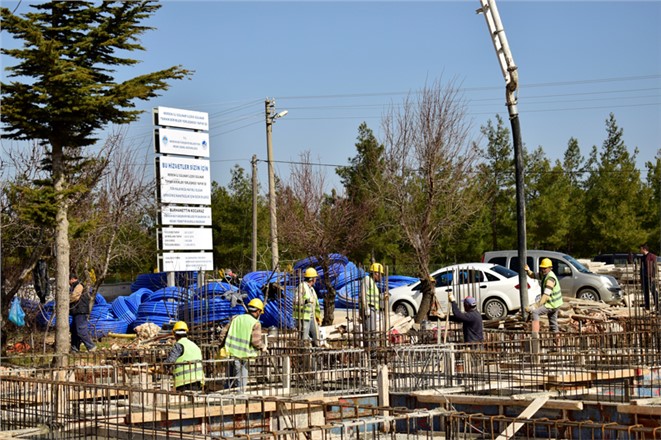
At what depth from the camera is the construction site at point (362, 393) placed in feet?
35.3

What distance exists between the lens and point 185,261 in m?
22.1

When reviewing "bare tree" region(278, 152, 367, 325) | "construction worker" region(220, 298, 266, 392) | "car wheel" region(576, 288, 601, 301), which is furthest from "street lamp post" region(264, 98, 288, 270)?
"construction worker" region(220, 298, 266, 392)

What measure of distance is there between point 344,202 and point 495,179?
1252 cm

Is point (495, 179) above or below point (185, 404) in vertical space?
above

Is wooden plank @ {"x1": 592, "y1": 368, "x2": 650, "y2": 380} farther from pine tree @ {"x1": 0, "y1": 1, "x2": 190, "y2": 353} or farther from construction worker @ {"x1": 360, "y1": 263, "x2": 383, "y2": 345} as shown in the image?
pine tree @ {"x1": 0, "y1": 1, "x2": 190, "y2": 353}

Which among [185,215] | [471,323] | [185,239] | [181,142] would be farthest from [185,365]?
[181,142]

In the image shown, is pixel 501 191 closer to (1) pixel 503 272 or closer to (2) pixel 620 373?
(1) pixel 503 272

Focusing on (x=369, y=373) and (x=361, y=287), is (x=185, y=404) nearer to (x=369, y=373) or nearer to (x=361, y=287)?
(x=369, y=373)

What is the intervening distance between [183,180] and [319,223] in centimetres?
902

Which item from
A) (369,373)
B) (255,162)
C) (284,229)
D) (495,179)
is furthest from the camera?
(495,179)

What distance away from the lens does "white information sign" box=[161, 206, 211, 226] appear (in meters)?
21.9

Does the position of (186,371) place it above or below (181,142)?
below

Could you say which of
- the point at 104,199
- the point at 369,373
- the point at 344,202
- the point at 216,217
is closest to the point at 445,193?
the point at 344,202

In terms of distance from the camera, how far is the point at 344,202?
32.3 m
